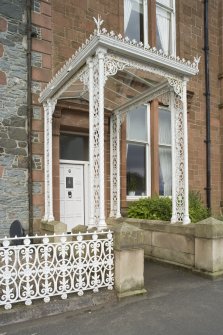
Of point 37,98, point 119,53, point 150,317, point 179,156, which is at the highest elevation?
point 119,53

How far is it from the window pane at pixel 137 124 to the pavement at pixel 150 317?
469 cm

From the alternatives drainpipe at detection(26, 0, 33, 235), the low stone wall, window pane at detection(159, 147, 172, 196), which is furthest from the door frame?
window pane at detection(159, 147, 172, 196)

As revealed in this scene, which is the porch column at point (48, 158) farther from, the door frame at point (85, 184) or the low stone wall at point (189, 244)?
the low stone wall at point (189, 244)

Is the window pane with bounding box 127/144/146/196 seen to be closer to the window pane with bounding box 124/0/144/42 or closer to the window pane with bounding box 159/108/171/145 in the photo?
the window pane with bounding box 159/108/171/145

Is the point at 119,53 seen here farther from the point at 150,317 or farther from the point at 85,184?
the point at 150,317

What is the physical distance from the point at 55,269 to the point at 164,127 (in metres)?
6.40

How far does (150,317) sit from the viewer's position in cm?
380

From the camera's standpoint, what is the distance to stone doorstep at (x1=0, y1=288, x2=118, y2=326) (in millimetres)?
3719

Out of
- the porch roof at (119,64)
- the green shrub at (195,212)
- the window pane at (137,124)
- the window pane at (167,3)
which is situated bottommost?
the green shrub at (195,212)

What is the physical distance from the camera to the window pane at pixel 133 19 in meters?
8.68

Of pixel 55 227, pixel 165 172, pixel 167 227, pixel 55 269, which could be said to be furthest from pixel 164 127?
pixel 55 269

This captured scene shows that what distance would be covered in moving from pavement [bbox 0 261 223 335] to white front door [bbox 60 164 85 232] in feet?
10.4

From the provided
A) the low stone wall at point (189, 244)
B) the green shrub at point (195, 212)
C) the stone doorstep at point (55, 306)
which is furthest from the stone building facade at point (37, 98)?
the stone doorstep at point (55, 306)

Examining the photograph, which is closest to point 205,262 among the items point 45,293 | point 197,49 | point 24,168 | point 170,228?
point 170,228
